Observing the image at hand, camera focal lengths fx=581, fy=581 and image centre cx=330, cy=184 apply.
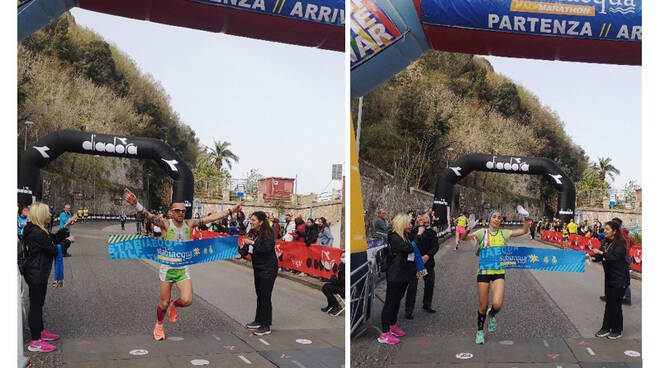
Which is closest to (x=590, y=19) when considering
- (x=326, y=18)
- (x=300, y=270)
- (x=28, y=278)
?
(x=326, y=18)

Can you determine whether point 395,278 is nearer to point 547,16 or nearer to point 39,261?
point 547,16

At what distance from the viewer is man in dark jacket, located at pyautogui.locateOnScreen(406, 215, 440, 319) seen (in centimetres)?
475

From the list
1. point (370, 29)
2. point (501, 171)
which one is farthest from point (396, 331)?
point (370, 29)

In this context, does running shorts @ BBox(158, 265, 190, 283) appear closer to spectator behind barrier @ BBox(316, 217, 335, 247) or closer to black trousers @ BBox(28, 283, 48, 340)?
black trousers @ BBox(28, 283, 48, 340)

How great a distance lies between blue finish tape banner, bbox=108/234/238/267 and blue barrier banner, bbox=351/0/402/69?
6.51 ft

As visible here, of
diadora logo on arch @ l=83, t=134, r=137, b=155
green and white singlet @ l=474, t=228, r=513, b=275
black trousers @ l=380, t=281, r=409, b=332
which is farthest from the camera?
black trousers @ l=380, t=281, r=409, b=332

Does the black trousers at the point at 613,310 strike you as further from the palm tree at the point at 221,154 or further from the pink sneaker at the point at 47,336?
the pink sneaker at the point at 47,336

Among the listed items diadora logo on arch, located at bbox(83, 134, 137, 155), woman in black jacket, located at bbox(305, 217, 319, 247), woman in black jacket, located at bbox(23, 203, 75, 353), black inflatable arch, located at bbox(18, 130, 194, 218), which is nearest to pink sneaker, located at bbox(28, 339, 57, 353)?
woman in black jacket, located at bbox(23, 203, 75, 353)

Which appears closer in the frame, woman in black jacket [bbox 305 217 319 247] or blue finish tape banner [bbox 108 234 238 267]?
blue finish tape banner [bbox 108 234 238 267]

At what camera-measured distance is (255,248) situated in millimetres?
4812

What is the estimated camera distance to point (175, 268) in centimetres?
455

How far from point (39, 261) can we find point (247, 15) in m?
2.47

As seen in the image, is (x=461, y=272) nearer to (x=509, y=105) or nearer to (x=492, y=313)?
(x=492, y=313)
